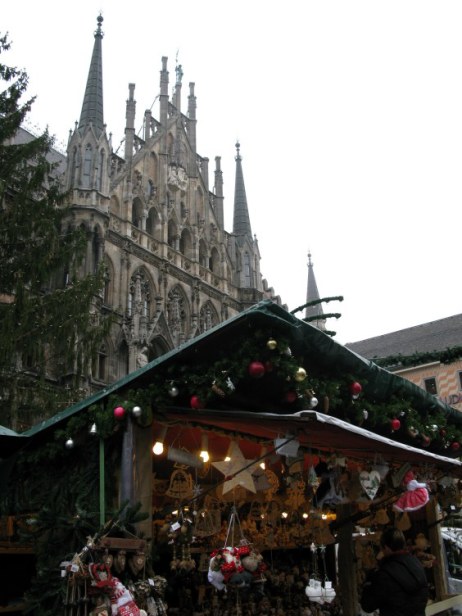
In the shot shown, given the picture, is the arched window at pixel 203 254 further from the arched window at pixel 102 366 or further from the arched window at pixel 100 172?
the arched window at pixel 102 366

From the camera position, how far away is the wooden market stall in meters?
6.35

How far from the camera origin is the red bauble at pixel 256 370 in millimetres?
6703

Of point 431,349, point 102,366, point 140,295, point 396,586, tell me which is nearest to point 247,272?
point 140,295

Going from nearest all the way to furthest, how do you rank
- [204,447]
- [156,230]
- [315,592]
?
1. [204,447]
2. [315,592]
3. [156,230]

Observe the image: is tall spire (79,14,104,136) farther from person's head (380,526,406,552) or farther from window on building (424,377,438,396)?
person's head (380,526,406,552)

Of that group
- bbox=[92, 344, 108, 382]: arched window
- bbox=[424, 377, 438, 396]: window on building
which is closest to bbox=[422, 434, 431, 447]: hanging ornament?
bbox=[92, 344, 108, 382]: arched window

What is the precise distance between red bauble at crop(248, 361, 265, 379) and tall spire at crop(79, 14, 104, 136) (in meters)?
24.7

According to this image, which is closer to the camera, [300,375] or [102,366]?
[300,375]

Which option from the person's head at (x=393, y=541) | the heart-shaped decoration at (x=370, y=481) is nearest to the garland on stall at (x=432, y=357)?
the heart-shaped decoration at (x=370, y=481)

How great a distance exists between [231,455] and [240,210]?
32.3 meters

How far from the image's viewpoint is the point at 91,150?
28500 mm

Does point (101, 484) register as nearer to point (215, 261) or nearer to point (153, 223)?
point (153, 223)

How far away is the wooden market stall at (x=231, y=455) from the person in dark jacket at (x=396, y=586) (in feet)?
3.94

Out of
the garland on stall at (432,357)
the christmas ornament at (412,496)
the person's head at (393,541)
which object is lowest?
the person's head at (393,541)
